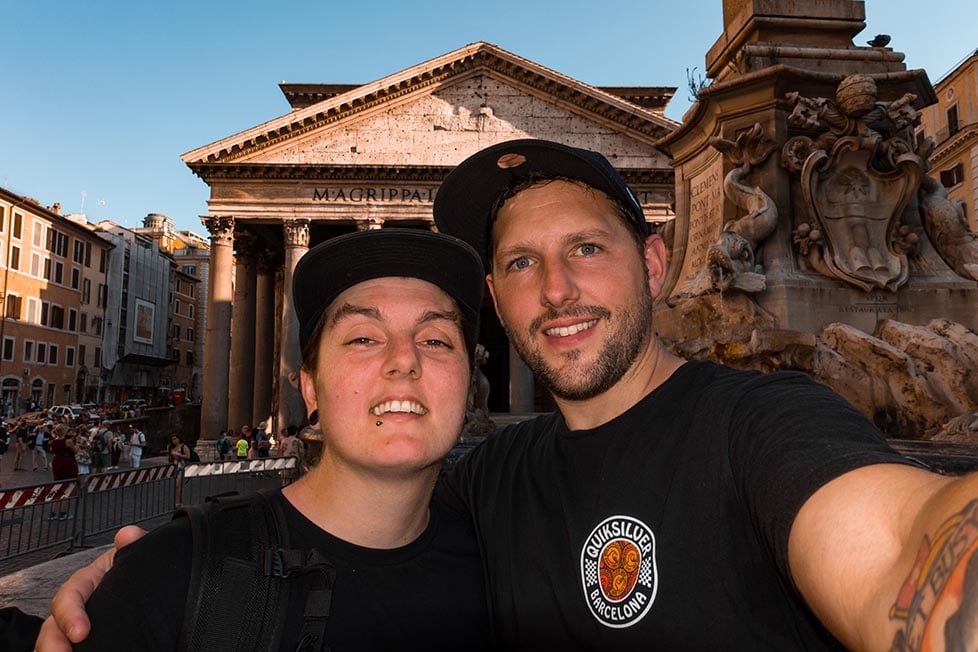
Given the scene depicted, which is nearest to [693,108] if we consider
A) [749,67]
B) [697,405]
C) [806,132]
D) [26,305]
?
[749,67]

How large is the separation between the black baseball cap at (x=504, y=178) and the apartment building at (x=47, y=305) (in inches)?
1732

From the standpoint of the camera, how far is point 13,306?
40406 millimetres

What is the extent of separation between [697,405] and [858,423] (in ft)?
1.05

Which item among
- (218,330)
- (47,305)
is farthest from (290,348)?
(47,305)

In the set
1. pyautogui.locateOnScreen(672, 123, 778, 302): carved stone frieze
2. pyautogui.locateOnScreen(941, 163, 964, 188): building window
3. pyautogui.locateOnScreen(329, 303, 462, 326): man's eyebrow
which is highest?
pyautogui.locateOnScreen(941, 163, 964, 188): building window

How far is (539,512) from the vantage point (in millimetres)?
1390

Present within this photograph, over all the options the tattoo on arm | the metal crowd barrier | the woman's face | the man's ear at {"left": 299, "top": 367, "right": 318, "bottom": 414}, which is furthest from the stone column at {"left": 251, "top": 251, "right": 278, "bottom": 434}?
the tattoo on arm

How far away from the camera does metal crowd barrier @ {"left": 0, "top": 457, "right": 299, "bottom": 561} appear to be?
702 cm

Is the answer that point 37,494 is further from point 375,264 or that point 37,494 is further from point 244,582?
point 244,582

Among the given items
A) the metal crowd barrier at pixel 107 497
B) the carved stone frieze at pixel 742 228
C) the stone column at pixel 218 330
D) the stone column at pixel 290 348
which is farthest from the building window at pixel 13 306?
the carved stone frieze at pixel 742 228

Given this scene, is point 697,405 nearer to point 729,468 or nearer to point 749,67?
point 729,468

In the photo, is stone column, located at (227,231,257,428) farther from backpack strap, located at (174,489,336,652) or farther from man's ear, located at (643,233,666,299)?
backpack strap, located at (174,489,336,652)

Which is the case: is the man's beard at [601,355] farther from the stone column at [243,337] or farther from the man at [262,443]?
the stone column at [243,337]

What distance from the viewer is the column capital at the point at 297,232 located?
26062 mm
